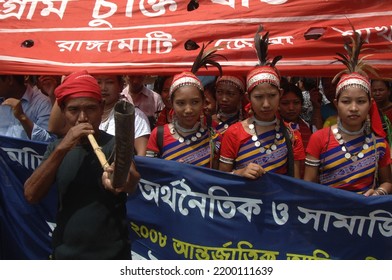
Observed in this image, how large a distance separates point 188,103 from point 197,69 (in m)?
0.31

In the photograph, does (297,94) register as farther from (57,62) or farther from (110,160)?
(110,160)

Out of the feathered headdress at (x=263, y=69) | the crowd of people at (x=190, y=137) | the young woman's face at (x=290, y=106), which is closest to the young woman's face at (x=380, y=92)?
the crowd of people at (x=190, y=137)

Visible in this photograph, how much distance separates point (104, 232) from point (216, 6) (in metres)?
2.32

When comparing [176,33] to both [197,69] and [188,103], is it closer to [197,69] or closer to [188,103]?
[197,69]

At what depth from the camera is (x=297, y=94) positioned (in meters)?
5.52

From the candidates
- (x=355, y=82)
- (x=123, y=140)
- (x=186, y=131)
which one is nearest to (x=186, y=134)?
(x=186, y=131)

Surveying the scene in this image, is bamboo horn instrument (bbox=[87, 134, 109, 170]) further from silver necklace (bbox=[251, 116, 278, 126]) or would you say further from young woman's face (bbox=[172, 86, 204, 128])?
silver necklace (bbox=[251, 116, 278, 126])

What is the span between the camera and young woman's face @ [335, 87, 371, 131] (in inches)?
166

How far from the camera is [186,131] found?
14.6 ft

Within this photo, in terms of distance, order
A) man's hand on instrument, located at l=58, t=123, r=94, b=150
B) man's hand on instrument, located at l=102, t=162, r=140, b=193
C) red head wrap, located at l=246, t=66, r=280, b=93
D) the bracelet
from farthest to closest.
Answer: red head wrap, located at l=246, t=66, r=280, b=93, the bracelet, man's hand on instrument, located at l=58, t=123, r=94, b=150, man's hand on instrument, located at l=102, t=162, r=140, b=193

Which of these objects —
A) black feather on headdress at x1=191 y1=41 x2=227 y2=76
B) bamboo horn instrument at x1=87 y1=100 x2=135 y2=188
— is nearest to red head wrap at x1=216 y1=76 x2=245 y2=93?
black feather on headdress at x1=191 y1=41 x2=227 y2=76

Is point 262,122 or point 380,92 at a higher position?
point 380,92

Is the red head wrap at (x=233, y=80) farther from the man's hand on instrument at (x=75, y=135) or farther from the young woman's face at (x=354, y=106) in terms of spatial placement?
the man's hand on instrument at (x=75, y=135)

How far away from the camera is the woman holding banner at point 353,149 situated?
13.8 feet
